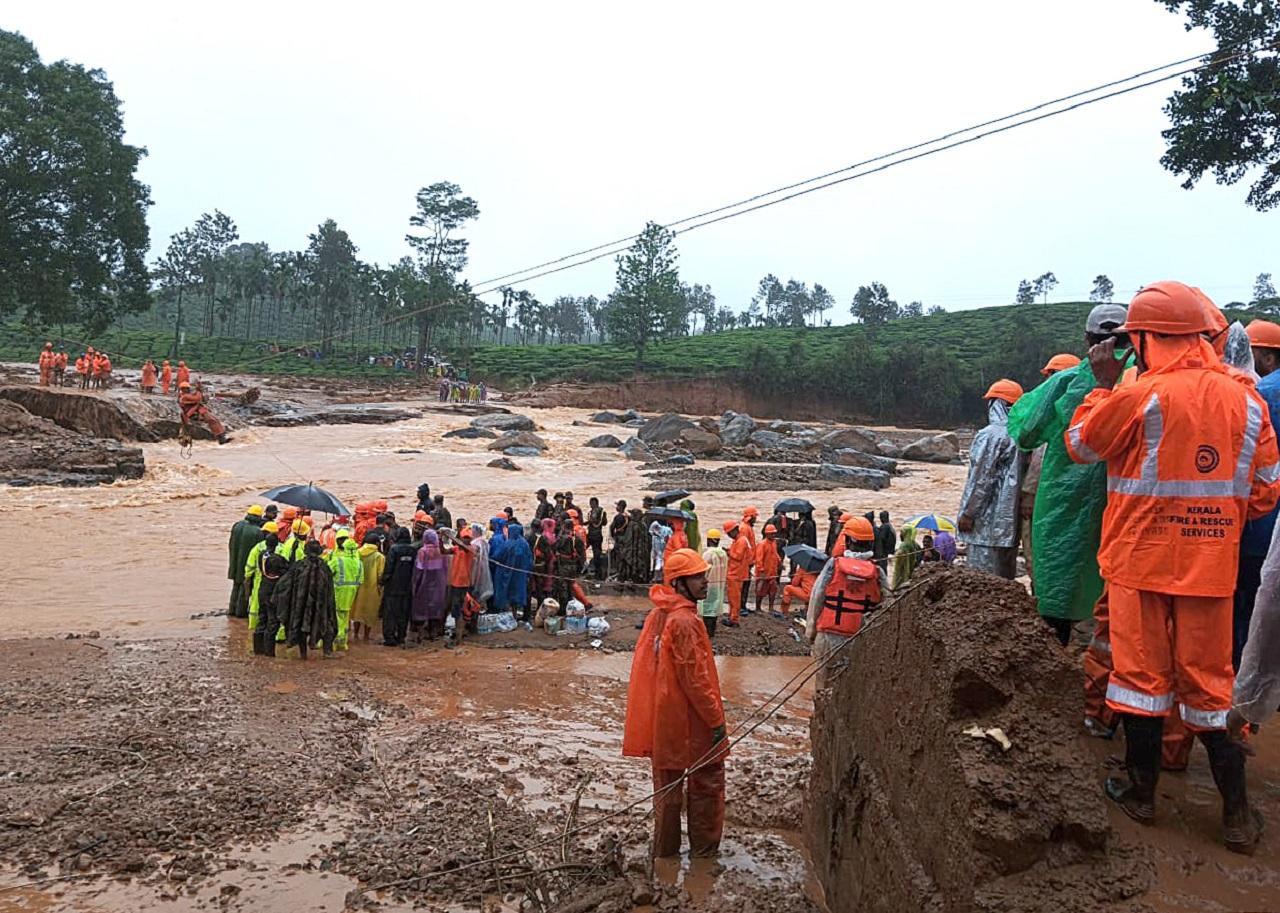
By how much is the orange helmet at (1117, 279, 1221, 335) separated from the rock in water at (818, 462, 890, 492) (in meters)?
26.5

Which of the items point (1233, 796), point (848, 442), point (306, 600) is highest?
point (1233, 796)

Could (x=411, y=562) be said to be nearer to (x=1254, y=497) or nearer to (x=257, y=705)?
(x=257, y=705)

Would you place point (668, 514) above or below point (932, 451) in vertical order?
above

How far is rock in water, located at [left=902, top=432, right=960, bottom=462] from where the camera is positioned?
127 ft

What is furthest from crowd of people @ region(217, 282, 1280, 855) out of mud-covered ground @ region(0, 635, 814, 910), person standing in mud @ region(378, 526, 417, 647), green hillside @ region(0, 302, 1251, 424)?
green hillside @ region(0, 302, 1251, 424)

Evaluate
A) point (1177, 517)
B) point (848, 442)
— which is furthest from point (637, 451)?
point (1177, 517)

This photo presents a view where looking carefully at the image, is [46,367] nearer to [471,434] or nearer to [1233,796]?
[471,434]

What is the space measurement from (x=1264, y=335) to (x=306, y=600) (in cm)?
850

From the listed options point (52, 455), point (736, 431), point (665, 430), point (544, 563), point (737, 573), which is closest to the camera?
point (737, 573)

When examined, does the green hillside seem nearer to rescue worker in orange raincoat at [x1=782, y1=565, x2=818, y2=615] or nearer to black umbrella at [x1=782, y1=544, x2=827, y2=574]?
rescue worker in orange raincoat at [x1=782, y1=565, x2=818, y2=615]

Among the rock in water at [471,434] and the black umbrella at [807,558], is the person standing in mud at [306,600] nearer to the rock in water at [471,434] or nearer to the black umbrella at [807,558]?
the black umbrella at [807,558]

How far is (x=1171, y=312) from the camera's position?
3.02 metres

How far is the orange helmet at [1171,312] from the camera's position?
299 centimetres

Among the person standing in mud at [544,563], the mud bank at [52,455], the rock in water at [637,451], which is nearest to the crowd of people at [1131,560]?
the person standing in mud at [544,563]
